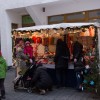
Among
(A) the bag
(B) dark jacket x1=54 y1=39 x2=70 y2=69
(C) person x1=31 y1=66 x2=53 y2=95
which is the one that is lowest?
(C) person x1=31 y1=66 x2=53 y2=95

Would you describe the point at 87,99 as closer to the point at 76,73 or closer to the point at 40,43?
the point at 76,73

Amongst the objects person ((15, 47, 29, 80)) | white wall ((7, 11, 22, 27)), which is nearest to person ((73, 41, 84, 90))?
person ((15, 47, 29, 80))

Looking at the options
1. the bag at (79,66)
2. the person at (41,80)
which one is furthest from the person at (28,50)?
the bag at (79,66)

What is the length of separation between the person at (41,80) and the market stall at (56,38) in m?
1.25

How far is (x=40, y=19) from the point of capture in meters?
16.3

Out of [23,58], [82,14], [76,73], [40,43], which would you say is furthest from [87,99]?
[82,14]

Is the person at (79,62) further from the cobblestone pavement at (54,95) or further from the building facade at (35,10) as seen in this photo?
the building facade at (35,10)

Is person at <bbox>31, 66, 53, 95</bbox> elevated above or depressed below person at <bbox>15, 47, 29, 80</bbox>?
below

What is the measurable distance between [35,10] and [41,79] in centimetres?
706

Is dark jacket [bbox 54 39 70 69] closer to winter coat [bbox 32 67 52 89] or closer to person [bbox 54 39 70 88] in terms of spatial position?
person [bbox 54 39 70 88]

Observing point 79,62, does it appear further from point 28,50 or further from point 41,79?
point 28,50

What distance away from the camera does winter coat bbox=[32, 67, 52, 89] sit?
969 cm

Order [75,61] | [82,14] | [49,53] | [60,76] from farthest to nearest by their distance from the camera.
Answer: [82,14] < [49,53] < [60,76] < [75,61]

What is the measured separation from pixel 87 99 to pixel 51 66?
260 cm
